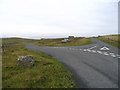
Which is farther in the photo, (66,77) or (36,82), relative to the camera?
(66,77)

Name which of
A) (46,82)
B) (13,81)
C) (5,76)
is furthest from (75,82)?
(5,76)

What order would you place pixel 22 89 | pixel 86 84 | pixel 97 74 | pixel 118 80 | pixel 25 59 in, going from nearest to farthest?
1. pixel 22 89
2. pixel 86 84
3. pixel 118 80
4. pixel 97 74
5. pixel 25 59

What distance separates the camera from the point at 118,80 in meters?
9.66

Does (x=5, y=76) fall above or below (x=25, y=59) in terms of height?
below

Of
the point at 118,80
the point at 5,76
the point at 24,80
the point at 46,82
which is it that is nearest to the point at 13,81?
the point at 24,80

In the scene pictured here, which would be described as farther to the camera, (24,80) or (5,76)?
(5,76)

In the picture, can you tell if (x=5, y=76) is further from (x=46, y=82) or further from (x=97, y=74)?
(x=97, y=74)

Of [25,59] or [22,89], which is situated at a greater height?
[25,59]


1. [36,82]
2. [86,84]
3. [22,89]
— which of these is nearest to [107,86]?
[86,84]

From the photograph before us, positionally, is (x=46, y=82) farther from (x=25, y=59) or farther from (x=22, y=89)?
(x=25, y=59)

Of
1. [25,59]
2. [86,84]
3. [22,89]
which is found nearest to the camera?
[22,89]

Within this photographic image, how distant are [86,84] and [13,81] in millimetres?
5251

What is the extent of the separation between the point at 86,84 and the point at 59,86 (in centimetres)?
182

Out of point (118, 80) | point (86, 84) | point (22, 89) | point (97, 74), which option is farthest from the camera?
point (97, 74)
